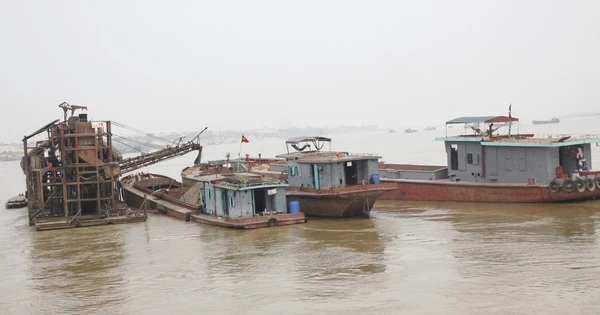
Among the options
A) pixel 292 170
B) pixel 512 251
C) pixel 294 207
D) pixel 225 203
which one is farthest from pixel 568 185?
pixel 225 203

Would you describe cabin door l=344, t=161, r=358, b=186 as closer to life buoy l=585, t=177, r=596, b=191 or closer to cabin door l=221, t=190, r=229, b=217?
cabin door l=221, t=190, r=229, b=217

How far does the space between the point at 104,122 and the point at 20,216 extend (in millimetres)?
8940

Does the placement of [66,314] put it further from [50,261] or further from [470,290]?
[470,290]

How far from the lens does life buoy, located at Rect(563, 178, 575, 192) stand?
2753 cm

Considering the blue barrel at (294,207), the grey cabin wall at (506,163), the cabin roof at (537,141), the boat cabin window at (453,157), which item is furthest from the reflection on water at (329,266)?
the boat cabin window at (453,157)

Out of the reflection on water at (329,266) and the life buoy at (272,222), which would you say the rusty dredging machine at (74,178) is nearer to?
the reflection on water at (329,266)

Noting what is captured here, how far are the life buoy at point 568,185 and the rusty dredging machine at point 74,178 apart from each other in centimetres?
1823

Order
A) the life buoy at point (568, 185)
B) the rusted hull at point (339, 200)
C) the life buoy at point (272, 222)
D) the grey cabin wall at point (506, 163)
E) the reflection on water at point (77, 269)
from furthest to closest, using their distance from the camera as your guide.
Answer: the grey cabin wall at point (506, 163), the life buoy at point (568, 185), the rusted hull at point (339, 200), the life buoy at point (272, 222), the reflection on water at point (77, 269)

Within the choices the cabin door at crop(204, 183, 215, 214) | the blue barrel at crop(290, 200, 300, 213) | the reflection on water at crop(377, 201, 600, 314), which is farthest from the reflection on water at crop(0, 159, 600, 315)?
the cabin door at crop(204, 183, 215, 214)

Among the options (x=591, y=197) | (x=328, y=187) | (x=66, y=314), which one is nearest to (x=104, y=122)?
(x=328, y=187)

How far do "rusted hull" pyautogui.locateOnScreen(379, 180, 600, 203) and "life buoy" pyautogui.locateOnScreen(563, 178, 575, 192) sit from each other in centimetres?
17

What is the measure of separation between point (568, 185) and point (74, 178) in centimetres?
2191

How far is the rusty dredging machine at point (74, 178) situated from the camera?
98.2ft

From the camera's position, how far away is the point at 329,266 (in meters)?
18.8
